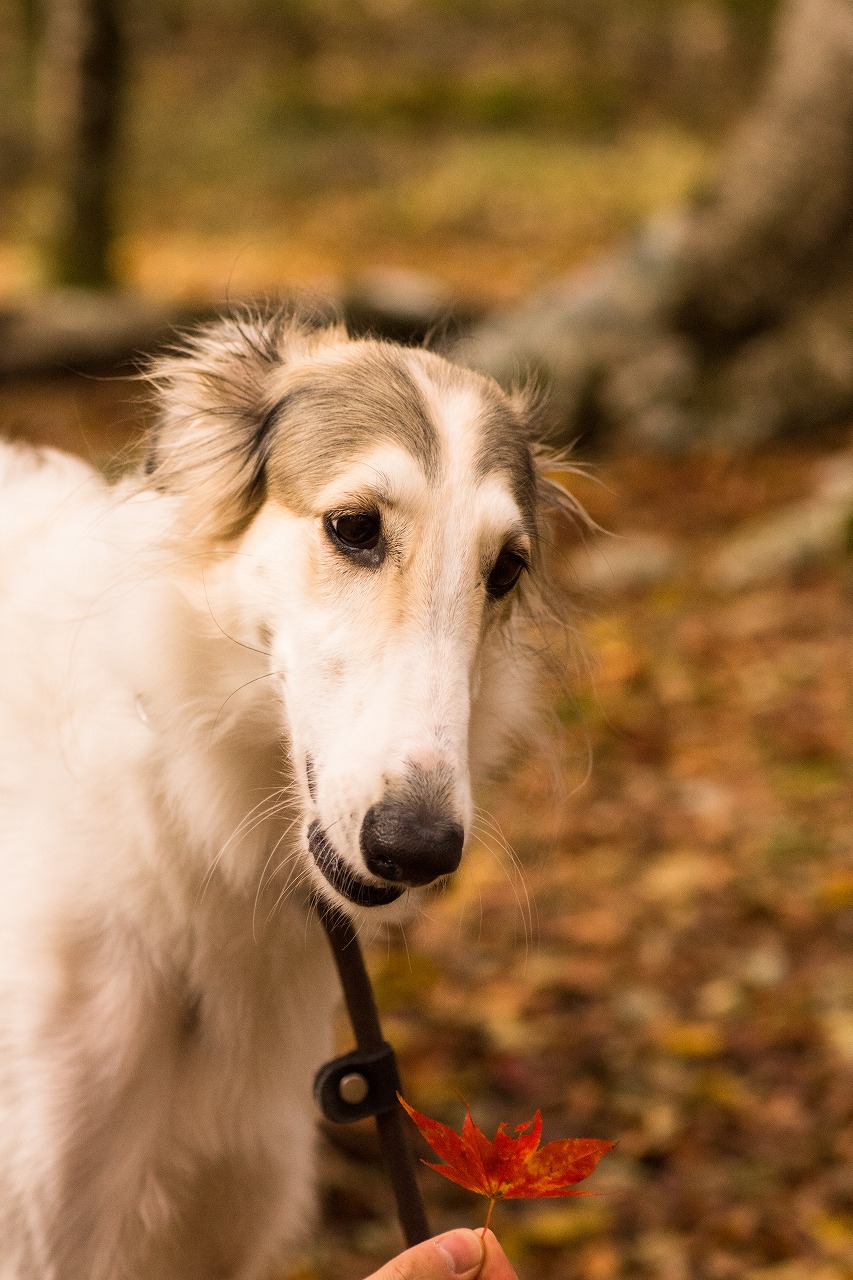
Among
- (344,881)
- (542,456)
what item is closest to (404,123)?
(542,456)

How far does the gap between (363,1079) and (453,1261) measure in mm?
541

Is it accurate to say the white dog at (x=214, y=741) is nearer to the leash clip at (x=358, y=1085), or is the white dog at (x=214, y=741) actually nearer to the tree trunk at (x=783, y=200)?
the leash clip at (x=358, y=1085)

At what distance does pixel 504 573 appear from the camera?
222 centimetres

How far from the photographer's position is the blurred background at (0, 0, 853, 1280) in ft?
11.5

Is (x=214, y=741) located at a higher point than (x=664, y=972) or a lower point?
higher

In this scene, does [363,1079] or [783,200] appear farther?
[783,200]

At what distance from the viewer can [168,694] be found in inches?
86.0

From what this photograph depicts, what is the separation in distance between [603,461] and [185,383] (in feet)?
19.6

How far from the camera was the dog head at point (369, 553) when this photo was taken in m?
1.79

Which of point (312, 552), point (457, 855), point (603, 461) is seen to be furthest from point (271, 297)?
point (603, 461)

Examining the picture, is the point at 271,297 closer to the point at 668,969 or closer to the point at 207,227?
the point at 668,969

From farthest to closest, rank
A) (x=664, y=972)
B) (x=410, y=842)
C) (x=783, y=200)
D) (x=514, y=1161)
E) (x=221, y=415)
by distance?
(x=783, y=200)
(x=664, y=972)
(x=221, y=415)
(x=410, y=842)
(x=514, y=1161)

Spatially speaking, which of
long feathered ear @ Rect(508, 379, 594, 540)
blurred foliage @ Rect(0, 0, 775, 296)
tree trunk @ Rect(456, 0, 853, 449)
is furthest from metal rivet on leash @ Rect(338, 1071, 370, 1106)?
blurred foliage @ Rect(0, 0, 775, 296)

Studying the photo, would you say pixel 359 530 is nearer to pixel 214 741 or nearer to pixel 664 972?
pixel 214 741
